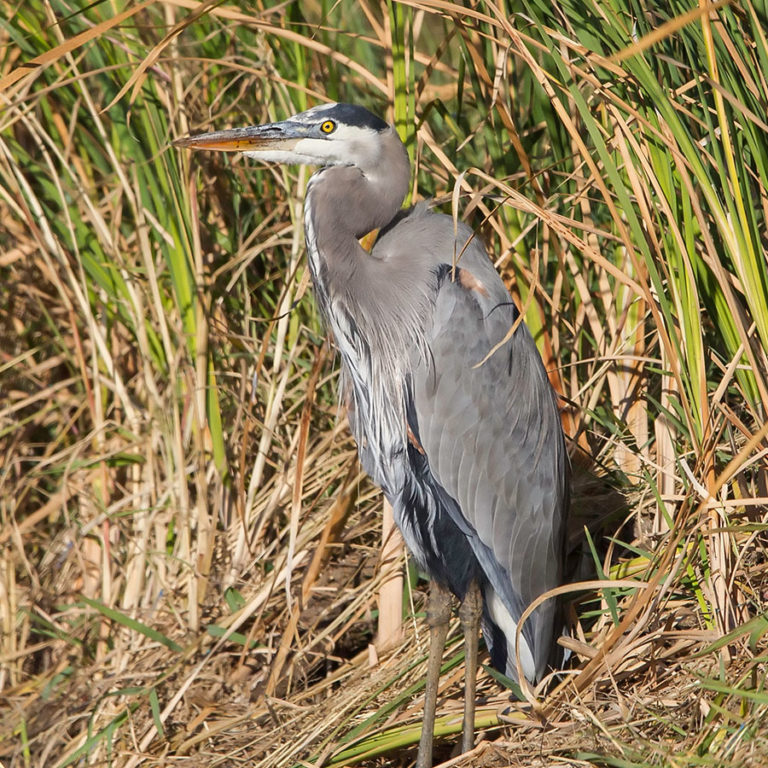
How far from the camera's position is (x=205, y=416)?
2.39m

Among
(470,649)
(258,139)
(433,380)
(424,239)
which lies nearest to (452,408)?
(433,380)

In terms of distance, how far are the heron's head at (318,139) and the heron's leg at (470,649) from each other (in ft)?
2.99

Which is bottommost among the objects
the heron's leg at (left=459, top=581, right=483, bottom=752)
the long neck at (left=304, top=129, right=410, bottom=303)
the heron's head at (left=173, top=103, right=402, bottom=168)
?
the heron's leg at (left=459, top=581, right=483, bottom=752)

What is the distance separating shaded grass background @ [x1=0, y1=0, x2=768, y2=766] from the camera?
1.61 m

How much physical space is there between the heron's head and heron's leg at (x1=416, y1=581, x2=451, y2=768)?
89 cm

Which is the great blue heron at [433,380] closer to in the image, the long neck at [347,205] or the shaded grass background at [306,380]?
the long neck at [347,205]

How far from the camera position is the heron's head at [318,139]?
72.7 inches

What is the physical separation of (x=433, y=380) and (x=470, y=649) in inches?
21.8

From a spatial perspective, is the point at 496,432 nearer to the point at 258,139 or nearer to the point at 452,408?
the point at 452,408

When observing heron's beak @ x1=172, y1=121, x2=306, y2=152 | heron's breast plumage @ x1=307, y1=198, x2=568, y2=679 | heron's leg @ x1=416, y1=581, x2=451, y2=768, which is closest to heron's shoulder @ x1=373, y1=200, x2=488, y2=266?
heron's breast plumage @ x1=307, y1=198, x2=568, y2=679

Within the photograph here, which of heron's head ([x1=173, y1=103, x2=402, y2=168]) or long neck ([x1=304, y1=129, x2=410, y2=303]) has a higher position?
heron's head ([x1=173, y1=103, x2=402, y2=168])

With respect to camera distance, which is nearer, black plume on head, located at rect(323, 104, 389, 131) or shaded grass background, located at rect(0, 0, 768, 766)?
shaded grass background, located at rect(0, 0, 768, 766)

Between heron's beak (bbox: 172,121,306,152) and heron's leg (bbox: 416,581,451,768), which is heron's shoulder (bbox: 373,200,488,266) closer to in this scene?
heron's beak (bbox: 172,121,306,152)

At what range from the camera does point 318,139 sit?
187 centimetres
